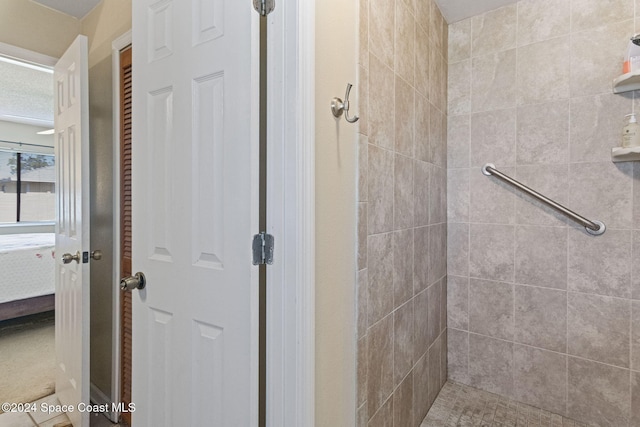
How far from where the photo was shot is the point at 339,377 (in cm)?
103

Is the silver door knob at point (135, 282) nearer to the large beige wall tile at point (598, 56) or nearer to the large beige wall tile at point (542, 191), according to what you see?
the large beige wall tile at point (542, 191)

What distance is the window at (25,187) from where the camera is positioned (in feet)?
14.1

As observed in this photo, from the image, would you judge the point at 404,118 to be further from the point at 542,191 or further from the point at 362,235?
the point at 542,191

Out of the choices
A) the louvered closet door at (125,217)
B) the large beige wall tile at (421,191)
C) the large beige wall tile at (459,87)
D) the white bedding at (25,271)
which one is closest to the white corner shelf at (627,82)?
the large beige wall tile at (459,87)

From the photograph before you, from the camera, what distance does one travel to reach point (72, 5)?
6.42ft

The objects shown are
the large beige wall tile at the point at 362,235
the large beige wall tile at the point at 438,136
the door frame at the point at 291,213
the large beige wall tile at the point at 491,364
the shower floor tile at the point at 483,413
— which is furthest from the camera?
the large beige wall tile at the point at 491,364

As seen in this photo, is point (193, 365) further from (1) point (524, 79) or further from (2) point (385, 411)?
(1) point (524, 79)

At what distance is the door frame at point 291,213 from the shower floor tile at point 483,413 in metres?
1.17

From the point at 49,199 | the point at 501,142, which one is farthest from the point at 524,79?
the point at 49,199

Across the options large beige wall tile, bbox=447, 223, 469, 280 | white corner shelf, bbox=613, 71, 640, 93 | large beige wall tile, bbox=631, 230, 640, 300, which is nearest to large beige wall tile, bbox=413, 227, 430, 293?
large beige wall tile, bbox=447, 223, 469, 280

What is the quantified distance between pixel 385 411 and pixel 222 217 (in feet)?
3.27

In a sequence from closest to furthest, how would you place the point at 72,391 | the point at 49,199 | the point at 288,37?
the point at 288,37 < the point at 72,391 < the point at 49,199

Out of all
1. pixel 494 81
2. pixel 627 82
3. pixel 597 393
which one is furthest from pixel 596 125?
pixel 597 393

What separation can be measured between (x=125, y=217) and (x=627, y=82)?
2.51m
